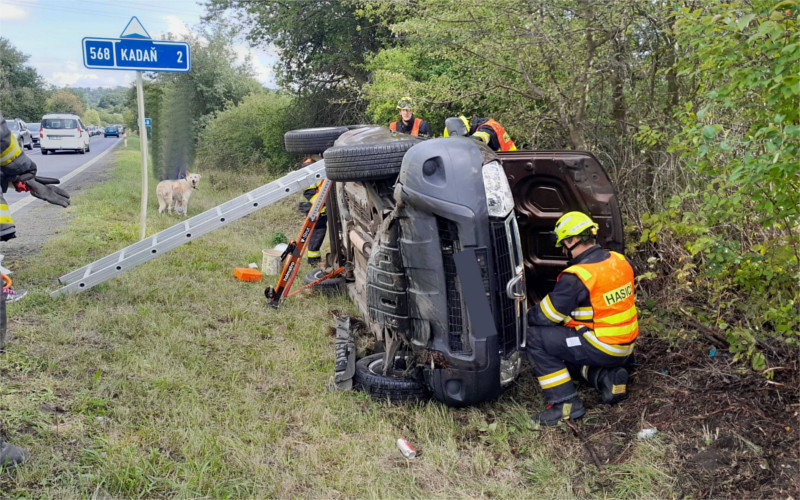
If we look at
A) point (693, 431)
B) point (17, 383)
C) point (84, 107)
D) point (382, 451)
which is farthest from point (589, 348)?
point (84, 107)

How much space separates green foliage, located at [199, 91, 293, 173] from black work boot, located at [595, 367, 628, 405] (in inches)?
541

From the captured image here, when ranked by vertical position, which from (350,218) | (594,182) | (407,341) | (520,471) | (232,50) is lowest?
(520,471)

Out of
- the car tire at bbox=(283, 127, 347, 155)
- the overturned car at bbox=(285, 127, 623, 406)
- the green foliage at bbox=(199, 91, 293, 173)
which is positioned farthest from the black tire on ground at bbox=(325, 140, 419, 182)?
the green foliage at bbox=(199, 91, 293, 173)

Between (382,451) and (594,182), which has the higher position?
(594,182)

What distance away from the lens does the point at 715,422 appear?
3117 millimetres

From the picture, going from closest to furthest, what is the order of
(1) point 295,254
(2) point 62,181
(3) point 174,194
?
(1) point 295,254 → (3) point 174,194 → (2) point 62,181

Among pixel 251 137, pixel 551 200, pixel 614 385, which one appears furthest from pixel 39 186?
pixel 251 137

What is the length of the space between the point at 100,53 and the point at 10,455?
243 inches

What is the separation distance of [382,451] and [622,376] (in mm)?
1499

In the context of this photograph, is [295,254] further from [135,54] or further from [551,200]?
[135,54]

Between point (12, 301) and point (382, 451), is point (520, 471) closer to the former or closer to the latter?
point (382, 451)

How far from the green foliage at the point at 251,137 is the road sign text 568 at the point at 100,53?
8.84 metres

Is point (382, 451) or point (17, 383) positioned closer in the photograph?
point (382, 451)

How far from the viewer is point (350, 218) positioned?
5098mm
